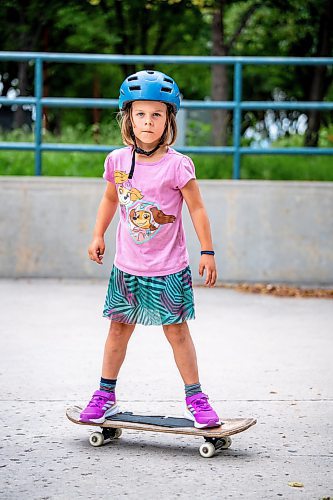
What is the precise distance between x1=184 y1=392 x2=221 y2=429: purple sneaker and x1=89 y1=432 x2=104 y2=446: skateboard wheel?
395mm

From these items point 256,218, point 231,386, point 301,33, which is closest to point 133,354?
point 231,386

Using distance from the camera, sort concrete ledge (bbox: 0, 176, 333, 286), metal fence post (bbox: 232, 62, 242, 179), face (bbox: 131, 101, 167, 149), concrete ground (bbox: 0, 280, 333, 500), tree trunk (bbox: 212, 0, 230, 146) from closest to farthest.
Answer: concrete ground (bbox: 0, 280, 333, 500)
face (bbox: 131, 101, 167, 149)
concrete ledge (bbox: 0, 176, 333, 286)
metal fence post (bbox: 232, 62, 242, 179)
tree trunk (bbox: 212, 0, 230, 146)

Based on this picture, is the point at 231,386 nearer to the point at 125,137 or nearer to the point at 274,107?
the point at 125,137

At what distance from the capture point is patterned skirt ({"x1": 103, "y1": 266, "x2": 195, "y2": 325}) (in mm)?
4844

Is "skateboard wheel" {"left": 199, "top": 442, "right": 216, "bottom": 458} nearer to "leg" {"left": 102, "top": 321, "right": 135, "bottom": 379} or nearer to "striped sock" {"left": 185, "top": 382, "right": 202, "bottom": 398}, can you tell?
"striped sock" {"left": 185, "top": 382, "right": 202, "bottom": 398}

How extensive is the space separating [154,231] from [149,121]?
1.61 ft

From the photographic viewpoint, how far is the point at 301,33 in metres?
21.9

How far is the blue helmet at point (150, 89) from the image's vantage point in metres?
4.82

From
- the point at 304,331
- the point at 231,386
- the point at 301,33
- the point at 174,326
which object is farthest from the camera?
the point at 301,33

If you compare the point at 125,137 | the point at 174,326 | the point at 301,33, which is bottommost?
the point at 174,326

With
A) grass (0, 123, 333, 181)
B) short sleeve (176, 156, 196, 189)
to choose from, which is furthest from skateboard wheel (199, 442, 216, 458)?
grass (0, 123, 333, 181)

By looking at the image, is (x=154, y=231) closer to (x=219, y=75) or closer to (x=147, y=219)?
(x=147, y=219)

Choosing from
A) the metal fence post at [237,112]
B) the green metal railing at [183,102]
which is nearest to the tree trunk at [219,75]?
the metal fence post at [237,112]

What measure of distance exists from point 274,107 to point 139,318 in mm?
6350
